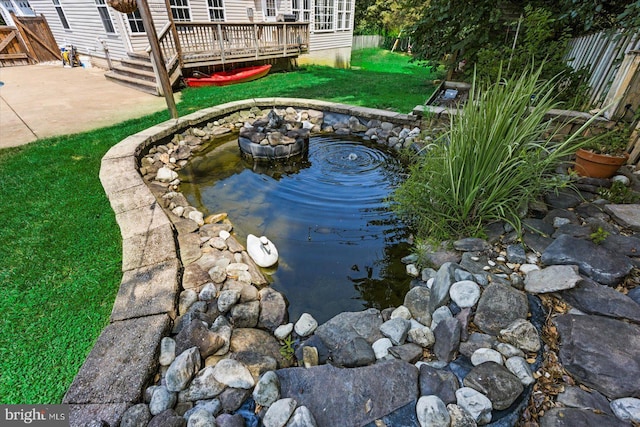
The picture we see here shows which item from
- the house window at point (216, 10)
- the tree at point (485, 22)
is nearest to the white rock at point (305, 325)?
the tree at point (485, 22)

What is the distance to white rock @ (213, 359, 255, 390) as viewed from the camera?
125 centimetres

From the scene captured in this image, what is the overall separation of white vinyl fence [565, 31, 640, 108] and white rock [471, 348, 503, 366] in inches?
131

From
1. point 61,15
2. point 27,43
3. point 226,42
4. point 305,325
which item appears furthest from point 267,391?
point 27,43

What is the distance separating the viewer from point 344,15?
1142cm

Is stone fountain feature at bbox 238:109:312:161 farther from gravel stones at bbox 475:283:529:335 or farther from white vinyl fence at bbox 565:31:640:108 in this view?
white vinyl fence at bbox 565:31:640:108

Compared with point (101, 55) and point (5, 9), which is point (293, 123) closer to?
point (101, 55)

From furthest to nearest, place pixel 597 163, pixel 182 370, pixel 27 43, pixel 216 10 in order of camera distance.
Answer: pixel 27 43, pixel 216 10, pixel 597 163, pixel 182 370

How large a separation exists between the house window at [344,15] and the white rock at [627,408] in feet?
42.5

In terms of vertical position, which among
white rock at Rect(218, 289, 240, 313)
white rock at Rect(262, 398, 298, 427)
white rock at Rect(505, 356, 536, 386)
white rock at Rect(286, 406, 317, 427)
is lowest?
white rock at Rect(218, 289, 240, 313)

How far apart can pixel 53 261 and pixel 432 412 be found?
7.57 feet

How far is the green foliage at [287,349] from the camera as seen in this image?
151 centimetres

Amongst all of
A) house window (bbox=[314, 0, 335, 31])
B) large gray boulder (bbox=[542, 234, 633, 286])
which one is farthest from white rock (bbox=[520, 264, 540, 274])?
house window (bbox=[314, 0, 335, 31])

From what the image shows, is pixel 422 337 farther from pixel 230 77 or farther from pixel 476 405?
pixel 230 77

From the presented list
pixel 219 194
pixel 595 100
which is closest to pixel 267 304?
pixel 219 194
